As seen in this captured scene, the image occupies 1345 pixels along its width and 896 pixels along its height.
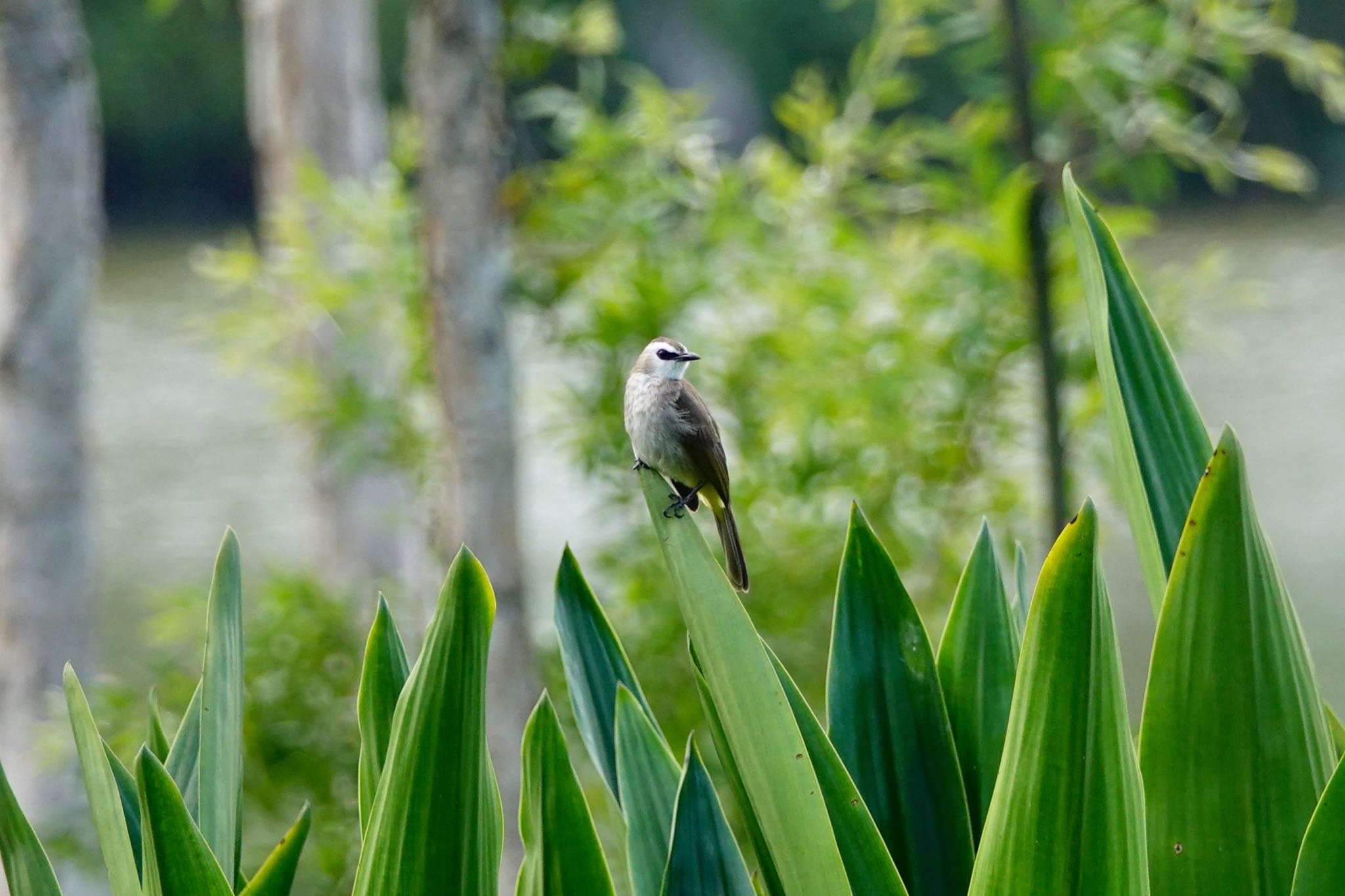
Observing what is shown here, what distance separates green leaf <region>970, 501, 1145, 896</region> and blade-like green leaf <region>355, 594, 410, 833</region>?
1.19ft

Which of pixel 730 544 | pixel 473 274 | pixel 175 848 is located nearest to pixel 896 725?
pixel 175 848

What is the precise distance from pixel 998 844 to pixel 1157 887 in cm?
13

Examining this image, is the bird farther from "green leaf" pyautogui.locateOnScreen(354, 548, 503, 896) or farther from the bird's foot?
"green leaf" pyautogui.locateOnScreen(354, 548, 503, 896)

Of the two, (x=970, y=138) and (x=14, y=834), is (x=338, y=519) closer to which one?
(x=970, y=138)

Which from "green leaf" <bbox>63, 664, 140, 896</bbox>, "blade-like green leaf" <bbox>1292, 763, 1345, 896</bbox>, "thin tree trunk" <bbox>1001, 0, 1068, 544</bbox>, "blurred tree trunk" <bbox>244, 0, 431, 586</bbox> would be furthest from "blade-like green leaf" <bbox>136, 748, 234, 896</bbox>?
"blurred tree trunk" <bbox>244, 0, 431, 586</bbox>

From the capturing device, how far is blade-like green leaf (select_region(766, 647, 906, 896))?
70 centimetres

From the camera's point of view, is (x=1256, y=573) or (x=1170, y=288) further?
(x=1170, y=288)

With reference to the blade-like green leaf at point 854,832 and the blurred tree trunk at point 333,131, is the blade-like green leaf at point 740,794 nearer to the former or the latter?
the blade-like green leaf at point 854,832

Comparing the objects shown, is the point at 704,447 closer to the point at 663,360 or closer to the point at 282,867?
the point at 663,360

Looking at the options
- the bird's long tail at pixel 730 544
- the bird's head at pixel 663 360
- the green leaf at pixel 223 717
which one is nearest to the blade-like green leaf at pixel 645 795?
the green leaf at pixel 223 717

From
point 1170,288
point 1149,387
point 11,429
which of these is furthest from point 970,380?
point 1149,387

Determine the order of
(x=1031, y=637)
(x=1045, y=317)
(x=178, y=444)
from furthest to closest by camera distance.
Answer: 1. (x=178, y=444)
2. (x=1045, y=317)
3. (x=1031, y=637)

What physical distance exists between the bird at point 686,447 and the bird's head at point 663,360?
0.20 feet

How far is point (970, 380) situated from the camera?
326cm
